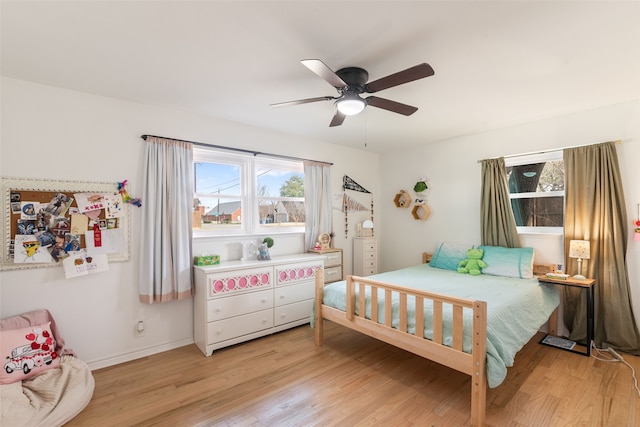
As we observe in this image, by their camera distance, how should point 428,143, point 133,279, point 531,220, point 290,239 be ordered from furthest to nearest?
point 428,143, point 290,239, point 531,220, point 133,279

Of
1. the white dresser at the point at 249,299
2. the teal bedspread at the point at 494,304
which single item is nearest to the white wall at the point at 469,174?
the teal bedspread at the point at 494,304

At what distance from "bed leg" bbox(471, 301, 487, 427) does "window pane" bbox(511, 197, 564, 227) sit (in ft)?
7.69

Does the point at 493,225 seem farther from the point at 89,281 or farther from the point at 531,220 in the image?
the point at 89,281

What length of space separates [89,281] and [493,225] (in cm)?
435

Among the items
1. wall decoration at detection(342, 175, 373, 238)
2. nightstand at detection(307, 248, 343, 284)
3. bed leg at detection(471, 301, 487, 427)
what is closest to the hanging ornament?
nightstand at detection(307, 248, 343, 284)

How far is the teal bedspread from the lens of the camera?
6.55ft

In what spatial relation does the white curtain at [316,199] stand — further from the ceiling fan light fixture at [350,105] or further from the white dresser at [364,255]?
the ceiling fan light fixture at [350,105]

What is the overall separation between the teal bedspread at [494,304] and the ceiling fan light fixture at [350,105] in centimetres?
158

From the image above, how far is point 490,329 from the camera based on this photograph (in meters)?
2.04

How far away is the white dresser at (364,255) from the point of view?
4.57 m

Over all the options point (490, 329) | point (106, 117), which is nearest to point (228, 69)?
point (106, 117)

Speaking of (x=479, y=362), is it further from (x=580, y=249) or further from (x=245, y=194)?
(x=245, y=194)

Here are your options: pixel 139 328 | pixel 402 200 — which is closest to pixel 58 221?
pixel 139 328

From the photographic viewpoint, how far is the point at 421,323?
2.21 meters
